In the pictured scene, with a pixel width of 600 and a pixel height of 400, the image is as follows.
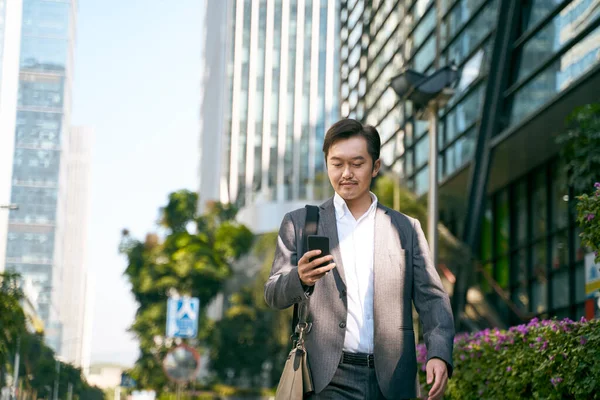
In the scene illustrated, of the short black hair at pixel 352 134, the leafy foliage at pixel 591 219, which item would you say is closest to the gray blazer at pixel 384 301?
the short black hair at pixel 352 134

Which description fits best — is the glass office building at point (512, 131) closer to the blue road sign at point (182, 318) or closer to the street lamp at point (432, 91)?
the street lamp at point (432, 91)

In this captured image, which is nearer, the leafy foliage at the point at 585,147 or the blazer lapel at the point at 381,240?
the blazer lapel at the point at 381,240

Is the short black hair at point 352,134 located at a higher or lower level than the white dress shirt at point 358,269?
higher

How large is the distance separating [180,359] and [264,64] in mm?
71268

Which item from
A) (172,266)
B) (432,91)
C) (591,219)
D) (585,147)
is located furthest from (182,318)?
(172,266)

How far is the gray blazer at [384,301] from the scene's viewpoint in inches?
135

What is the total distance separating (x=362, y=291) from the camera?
3.56 m

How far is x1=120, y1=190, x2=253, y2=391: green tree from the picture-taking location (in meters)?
Answer: 41.8

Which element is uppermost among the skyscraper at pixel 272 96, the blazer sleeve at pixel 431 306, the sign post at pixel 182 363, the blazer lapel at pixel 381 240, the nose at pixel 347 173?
the skyscraper at pixel 272 96

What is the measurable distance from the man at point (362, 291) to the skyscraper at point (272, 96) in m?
79.6

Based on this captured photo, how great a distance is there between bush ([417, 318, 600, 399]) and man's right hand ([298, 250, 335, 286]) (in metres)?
2.77

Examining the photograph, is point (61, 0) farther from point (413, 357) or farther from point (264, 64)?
point (264, 64)

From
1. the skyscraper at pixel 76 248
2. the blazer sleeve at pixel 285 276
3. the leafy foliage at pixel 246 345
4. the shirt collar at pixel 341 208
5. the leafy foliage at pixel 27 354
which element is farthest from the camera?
the leafy foliage at pixel 246 345

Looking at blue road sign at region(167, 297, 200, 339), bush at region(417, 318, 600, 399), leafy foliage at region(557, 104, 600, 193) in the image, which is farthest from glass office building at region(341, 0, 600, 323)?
bush at region(417, 318, 600, 399)
